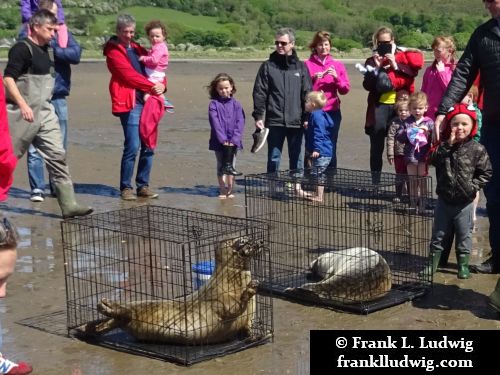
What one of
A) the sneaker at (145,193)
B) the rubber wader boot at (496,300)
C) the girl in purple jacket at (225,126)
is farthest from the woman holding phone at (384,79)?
the rubber wader boot at (496,300)

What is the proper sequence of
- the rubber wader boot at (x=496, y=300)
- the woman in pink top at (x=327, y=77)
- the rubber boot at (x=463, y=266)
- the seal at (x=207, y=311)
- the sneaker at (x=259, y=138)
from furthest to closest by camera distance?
the woman in pink top at (x=327, y=77) < the sneaker at (x=259, y=138) < the rubber boot at (x=463, y=266) < the rubber wader boot at (x=496, y=300) < the seal at (x=207, y=311)

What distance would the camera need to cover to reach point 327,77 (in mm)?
13273

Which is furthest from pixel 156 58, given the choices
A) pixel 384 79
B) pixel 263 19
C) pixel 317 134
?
pixel 263 19

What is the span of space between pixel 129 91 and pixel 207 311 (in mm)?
5888

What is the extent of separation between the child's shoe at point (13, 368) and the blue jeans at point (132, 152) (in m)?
6.15

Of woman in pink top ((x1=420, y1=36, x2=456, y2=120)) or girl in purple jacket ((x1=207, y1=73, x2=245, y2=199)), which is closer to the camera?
woman in pink top ((x1=420, y1=36, x2=456, y2=120))

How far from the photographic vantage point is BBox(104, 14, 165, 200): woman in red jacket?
1252 cm

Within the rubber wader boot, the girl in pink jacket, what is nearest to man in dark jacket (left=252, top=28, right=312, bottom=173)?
the girl in pink jacket

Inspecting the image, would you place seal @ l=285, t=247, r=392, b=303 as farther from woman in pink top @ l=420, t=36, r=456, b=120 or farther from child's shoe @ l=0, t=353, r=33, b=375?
woman in pink top @ l=420, t=36, r=456, b=120

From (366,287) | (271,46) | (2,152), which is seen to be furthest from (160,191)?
(271,46)

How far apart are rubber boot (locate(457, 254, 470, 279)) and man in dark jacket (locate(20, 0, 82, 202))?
5.10 metres

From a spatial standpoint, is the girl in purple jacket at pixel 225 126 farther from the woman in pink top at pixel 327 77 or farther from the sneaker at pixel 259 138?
the woman in pink top at pixel 327 77

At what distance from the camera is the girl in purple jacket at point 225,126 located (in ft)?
41.2

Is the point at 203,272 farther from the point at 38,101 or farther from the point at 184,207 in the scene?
the point at 184,207
